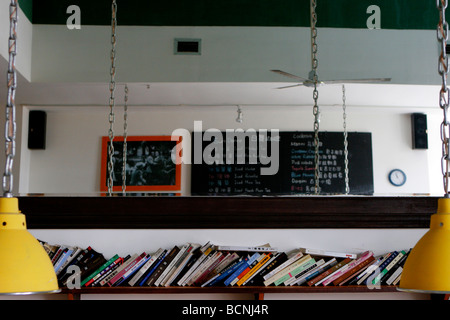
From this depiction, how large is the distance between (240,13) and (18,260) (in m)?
4.54

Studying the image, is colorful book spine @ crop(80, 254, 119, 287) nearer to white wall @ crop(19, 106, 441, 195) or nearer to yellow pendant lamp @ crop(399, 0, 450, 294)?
yellow pendant lamp @ crop(399, 0, 450, 294)

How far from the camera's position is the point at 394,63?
543 cm

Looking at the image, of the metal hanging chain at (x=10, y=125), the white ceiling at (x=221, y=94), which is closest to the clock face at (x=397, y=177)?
the white ceiling at (x=221, y=94)

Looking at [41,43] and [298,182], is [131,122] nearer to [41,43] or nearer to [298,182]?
[41,43]

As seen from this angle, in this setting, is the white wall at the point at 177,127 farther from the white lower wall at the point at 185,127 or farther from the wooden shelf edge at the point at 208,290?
the wooden shelf edge at the point at 208,290

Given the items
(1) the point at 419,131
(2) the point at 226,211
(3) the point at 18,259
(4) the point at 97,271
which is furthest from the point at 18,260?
(1) the point at 419,131

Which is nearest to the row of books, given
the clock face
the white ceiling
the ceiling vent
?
the white ceiling

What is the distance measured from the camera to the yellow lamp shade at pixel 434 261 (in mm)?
1363

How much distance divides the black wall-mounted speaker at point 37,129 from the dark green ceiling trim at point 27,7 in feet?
4.27

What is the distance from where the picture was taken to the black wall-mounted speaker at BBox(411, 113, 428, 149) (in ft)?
20.9
